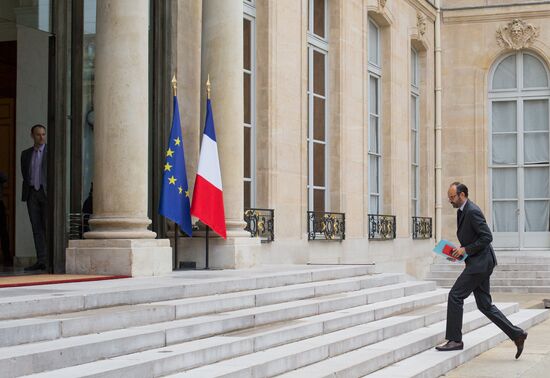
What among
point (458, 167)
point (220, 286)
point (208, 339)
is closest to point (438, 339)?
point (220, 286)

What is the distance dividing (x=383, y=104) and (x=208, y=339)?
1233 cm

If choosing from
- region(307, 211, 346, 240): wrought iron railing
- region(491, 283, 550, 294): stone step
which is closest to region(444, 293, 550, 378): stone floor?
region(307, 211, 346, 240): wrought iron railing

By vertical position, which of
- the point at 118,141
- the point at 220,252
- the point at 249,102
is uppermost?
the point at 249,102

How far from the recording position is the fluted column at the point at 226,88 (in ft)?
39.8

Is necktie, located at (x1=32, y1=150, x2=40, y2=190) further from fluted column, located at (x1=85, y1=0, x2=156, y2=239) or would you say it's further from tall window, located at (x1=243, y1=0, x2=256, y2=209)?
tall window, located at (x1=243, y1=0, x2=256, y2=209)

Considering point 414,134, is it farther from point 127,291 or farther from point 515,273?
point 127,291

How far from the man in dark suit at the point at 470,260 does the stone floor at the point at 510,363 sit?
385mm

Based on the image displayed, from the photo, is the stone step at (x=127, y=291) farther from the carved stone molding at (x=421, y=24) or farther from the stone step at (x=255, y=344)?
the carved stone molding at (x=421, y=24)

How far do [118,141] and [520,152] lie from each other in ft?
45.8

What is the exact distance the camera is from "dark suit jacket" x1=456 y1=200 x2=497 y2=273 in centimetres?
902

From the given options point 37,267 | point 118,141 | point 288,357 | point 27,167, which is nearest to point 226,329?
point 288,357

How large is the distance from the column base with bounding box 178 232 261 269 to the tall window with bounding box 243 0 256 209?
7.38 feet

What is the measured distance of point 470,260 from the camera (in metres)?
9.08

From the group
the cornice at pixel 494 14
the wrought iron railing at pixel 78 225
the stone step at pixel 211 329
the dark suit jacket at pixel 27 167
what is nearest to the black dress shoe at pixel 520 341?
the stone step at pixel 211 329
